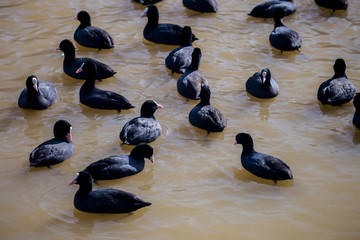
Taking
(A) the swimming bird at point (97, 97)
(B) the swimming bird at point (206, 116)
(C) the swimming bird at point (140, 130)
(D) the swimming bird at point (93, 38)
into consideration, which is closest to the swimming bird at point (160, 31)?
(D) the swimming bird at point (93, 38)

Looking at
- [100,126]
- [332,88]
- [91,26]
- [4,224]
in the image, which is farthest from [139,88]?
[4,224]

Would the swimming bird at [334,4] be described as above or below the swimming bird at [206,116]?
above

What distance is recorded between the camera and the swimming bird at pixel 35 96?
9.09 metres

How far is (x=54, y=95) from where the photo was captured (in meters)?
9.45

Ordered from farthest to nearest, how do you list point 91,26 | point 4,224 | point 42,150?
point 91,26, point 42,150, point 4,224

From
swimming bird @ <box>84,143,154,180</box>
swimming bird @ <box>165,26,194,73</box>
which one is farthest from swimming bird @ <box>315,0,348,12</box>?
swimming bird @ <box>84,143,154,180</box>

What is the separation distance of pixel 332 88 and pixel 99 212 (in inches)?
190

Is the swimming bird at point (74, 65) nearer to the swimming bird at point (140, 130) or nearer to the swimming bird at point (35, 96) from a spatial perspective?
the swimming bird at point (35, 96)

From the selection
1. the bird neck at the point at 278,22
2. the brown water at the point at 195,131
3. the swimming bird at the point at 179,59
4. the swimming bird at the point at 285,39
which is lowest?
the brown water at the point at 195,131

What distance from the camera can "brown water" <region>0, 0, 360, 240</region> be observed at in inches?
263

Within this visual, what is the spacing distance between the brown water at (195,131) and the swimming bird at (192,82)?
0.75ft

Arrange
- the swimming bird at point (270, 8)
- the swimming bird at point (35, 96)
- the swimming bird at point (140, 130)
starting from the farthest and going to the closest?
the swimming bird at point (270, 8)
the swimming bird at point (35, 96)
the swimming bird at point (140, 130)

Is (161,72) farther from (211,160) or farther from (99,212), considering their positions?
(99,212)

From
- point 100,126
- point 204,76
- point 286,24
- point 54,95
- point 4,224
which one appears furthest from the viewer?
point 286,24
